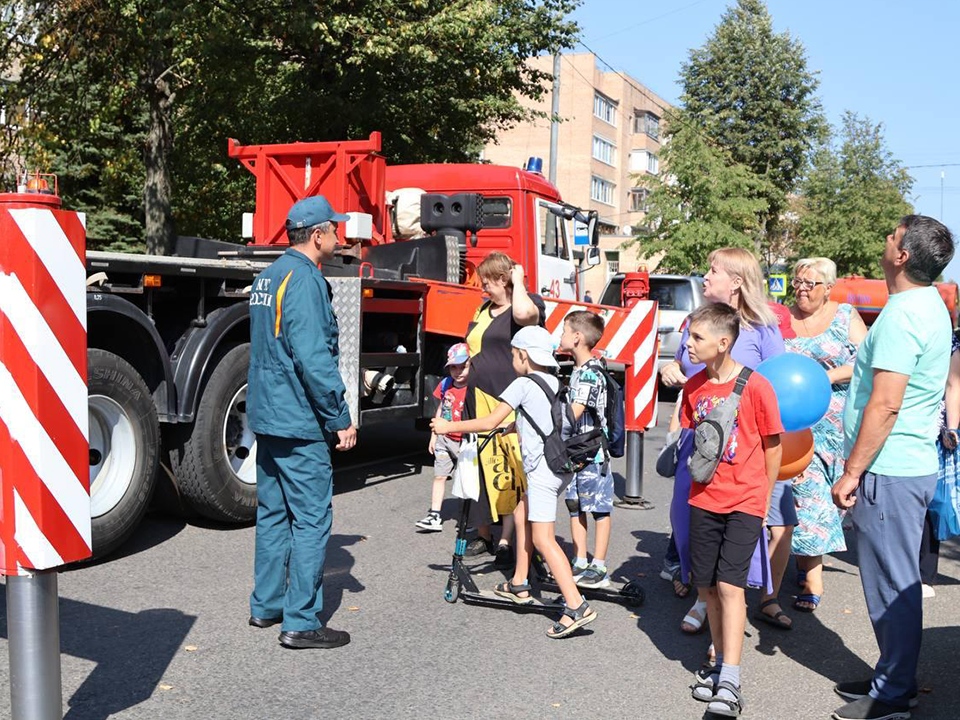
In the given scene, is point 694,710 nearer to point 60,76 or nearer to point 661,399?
point 661,399

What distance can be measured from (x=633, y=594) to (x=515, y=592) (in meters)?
0.63

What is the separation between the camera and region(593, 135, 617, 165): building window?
65.5 m

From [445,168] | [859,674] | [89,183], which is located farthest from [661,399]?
[89,183]

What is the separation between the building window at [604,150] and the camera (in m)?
65.5

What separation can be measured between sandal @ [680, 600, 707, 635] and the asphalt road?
0.25 feet

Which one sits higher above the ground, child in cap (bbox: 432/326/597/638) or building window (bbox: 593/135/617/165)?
building window (bbox: 593/135/617/165)

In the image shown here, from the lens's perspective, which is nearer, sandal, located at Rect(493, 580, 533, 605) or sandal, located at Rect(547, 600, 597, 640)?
sandal, located at Rect(547, 600, 597, 640)

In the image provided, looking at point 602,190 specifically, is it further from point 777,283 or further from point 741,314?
point 741,314

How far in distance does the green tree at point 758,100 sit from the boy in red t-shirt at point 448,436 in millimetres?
33518

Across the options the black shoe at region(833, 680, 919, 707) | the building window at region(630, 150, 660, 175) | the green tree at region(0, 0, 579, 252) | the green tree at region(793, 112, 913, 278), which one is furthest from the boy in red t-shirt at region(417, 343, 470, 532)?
the building window at region(630, 150, 660, 175)

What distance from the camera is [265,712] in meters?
4.03

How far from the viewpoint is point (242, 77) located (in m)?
19.1

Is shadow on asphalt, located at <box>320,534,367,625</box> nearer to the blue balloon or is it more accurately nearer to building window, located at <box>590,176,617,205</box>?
the blue balloon

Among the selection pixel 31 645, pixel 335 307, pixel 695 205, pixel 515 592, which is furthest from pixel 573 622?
pixel 695 205
